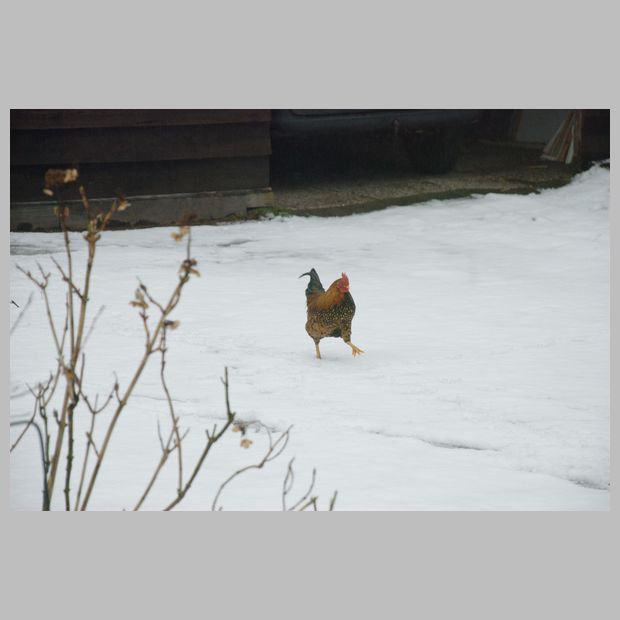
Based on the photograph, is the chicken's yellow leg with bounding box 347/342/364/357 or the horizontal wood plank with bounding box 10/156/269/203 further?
the horizontal wood plank with bounding box 10/156/269/203

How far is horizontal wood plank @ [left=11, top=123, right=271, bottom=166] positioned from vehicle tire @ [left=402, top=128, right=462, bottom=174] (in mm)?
2534

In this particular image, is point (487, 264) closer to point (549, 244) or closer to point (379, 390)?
point (549, 244)

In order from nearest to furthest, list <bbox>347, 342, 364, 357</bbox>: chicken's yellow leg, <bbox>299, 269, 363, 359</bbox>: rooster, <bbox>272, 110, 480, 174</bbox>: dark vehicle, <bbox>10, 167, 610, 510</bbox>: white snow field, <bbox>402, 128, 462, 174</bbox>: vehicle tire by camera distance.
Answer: <bbox>10, 167, 610, 510</bbox>: white snow field
<bbox>299, 269, 363, 359</bbox>: rooster
<bbox>347, 342, 364, 357</bbox>: chicken's yellow leg
<bbox>272, 110, 480, 174</bbox>: dark vehicle
<bbox>402, 128, 462, 174</bbox>: vehicle tire

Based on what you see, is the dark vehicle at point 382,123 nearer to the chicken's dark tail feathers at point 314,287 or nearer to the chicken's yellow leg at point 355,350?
the chicken's dark tail feathers at point 314,287

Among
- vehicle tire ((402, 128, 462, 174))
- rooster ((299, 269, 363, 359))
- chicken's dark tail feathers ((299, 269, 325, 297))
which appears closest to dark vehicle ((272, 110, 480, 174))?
vehicle tire ((402, 128, 462, 174))

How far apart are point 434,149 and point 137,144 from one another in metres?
3.71

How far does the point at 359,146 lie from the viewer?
37.7 feet

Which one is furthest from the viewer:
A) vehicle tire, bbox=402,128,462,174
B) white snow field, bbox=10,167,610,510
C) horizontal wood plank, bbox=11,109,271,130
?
vehicle tire, bbox=402,128,462,174

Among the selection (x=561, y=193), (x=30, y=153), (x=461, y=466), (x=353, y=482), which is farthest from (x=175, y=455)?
(x=561, y=193)

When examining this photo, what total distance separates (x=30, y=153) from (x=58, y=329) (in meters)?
2.61

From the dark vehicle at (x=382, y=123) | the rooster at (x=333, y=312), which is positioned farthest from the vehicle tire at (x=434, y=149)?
the rooster at (x=333, y=312)

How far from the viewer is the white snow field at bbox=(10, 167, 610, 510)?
3.26 m

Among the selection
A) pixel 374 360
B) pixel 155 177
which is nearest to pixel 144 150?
pixel 155 177

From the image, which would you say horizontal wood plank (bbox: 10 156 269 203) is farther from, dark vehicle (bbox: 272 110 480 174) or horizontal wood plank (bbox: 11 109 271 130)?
dark vehicle (bbox: 272 110 480 174)
